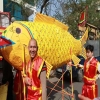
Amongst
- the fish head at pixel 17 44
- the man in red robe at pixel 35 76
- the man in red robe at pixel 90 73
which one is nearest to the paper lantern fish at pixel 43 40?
the fish head at pixel 17 44

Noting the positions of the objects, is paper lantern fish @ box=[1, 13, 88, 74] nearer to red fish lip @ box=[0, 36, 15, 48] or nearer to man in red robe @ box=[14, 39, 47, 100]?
red fish lip @ box=[0, 36, 15, 48]

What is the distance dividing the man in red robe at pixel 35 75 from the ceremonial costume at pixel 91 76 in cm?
185

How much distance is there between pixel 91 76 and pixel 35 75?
78.6 inches

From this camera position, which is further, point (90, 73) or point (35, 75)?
point (90, 73)

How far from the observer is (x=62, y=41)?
16.4 feet

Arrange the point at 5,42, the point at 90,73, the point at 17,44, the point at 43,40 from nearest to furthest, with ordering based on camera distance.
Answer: the point at 5,42
the point at 17,44
the point at 43,40
the point at 90,73

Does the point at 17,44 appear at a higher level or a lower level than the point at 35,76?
higher

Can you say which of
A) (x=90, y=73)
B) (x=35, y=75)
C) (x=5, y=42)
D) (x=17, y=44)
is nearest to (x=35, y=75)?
(x=35, y=75)

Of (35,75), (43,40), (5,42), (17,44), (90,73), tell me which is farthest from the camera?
(90,73)

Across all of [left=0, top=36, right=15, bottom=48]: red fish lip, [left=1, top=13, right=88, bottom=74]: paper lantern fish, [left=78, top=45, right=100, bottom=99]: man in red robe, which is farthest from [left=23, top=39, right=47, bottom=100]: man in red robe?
[left=78, top=45, right=100, bottom=99]: man in red robe

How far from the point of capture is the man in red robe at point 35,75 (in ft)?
10.1

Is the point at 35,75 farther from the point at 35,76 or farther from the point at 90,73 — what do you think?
the point at 90,73

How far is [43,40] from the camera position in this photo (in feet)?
14.8

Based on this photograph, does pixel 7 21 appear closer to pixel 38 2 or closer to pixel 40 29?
pixel 40 29
